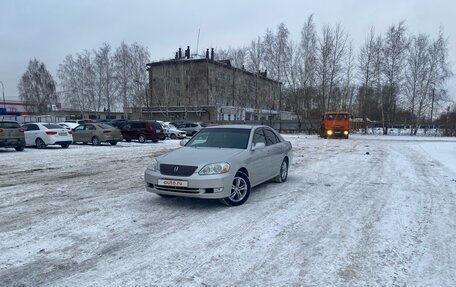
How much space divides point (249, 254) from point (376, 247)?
67.5 inches

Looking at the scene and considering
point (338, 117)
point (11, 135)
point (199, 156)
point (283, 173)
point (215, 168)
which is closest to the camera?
point (215, 168)

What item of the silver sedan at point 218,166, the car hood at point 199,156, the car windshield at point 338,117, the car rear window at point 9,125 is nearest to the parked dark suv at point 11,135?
the car rear window at point 9,125

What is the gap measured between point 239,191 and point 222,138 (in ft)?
4.64

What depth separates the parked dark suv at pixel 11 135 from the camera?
15984 millimetres

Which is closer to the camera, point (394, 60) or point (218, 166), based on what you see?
point (218, 166)

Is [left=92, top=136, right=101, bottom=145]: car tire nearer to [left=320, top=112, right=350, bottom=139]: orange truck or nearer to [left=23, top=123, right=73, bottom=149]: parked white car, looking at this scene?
[left=23, top=123, right=73, bottom=149]: parked white car

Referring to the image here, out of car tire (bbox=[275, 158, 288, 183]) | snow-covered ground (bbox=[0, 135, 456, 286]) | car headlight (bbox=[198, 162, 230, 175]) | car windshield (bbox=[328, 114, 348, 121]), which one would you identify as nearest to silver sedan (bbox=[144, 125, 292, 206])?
car headlight (bbox=[198, 162, 230, 175])

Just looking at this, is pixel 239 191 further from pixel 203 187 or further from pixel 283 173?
pixel 283 173

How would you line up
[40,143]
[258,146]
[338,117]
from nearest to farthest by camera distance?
[258,146]
[40,143]
[338,117]

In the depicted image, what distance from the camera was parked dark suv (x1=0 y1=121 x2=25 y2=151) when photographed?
1598 cm

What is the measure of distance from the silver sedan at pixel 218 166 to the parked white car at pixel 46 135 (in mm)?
13881

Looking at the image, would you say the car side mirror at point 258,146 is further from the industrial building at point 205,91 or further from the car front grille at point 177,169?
the industrial building at point 205,91

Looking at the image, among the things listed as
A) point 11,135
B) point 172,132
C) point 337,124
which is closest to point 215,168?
point 11,135

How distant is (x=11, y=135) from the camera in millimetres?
16297
